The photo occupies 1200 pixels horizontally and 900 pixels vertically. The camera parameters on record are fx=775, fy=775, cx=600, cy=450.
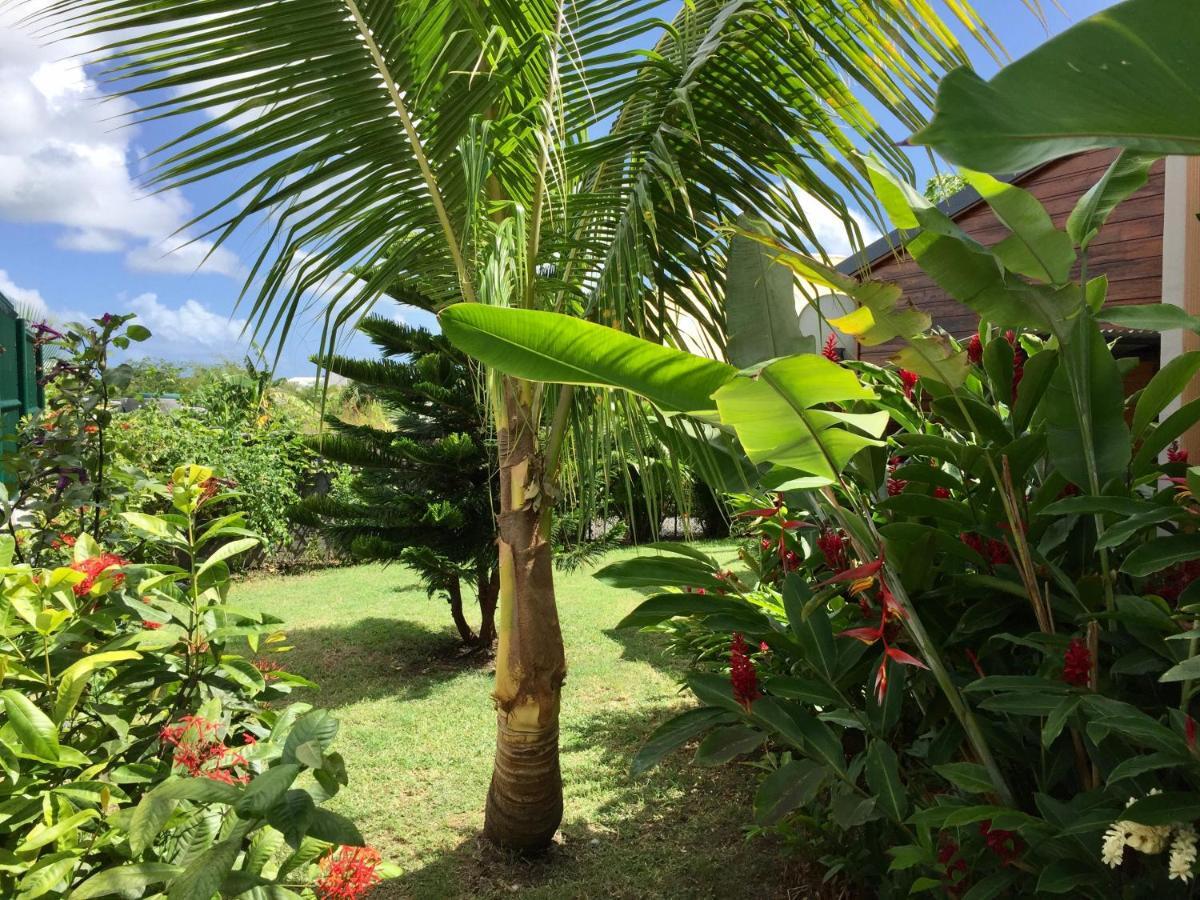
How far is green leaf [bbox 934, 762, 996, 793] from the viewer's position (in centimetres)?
146

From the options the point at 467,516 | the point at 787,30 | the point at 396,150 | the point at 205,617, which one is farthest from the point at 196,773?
the point at 467,516

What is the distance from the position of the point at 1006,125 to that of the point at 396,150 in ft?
7.56

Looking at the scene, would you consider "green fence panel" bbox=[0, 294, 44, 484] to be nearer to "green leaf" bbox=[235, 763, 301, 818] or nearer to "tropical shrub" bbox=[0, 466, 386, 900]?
"tropical shrub" bbox=[0, 466, 386, 900]

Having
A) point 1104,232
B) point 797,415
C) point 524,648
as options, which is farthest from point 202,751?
point 1104,232

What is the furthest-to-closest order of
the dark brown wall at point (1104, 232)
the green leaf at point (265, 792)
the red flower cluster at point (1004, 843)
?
the dark brown wall at point (1104, 232), the red flower cluster at point (1004, 843), the green leaf at point (265, 792)

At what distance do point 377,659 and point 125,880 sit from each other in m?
4.91

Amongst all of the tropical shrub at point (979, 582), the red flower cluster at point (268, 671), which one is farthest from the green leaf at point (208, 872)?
the tropical shrub at point (979, 582)

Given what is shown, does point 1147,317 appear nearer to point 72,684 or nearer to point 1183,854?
point 1183,854

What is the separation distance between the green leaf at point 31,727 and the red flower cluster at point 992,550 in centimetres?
189

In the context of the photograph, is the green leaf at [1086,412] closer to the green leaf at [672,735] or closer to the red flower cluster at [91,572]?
the green leaf at [672,735]

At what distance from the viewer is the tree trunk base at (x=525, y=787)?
9.22ft

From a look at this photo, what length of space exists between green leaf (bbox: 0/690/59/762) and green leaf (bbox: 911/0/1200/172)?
1.56 meters

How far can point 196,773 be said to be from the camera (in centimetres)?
142

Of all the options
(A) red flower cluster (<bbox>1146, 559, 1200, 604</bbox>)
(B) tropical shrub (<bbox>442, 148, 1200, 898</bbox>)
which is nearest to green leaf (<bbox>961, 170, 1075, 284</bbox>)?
(B) tropical shrub (<bbox>442, 148, 1200, 898</bbox>)
